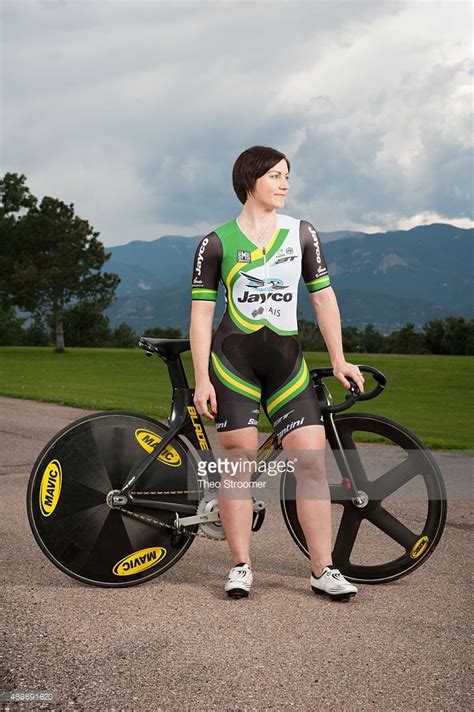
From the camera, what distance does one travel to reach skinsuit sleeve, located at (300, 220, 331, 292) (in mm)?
4383

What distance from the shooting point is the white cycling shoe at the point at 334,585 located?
4277mm

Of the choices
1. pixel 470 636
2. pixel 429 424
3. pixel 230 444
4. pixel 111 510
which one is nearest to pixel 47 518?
pixel 111 510

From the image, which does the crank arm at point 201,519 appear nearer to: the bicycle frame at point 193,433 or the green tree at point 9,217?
the bicycle frame at point 193,433

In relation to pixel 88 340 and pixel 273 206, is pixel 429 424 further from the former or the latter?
pixel 88 340

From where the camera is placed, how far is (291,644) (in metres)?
3.72

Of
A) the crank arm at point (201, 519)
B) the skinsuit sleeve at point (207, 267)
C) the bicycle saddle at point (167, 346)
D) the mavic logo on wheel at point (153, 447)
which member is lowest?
the crank arm at point (201, 519)

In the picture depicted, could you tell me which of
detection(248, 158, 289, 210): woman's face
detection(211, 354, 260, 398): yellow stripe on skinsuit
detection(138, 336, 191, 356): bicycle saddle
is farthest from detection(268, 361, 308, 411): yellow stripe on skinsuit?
detection(248, 158, 289, 210): woman's face

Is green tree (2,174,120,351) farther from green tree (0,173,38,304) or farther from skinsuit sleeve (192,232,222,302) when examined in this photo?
skinsuit sleeve (192,232,222,302)

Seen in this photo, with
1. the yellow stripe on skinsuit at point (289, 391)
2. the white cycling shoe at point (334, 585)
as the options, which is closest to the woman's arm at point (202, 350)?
the yellow stripe on skinsuit at point (289, 391)

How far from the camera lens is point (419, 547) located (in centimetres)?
454

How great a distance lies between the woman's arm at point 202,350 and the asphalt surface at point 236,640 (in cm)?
98

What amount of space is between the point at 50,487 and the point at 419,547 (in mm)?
1887

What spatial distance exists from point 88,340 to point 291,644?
6998cm

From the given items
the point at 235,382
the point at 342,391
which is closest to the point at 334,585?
the point at 235,382
